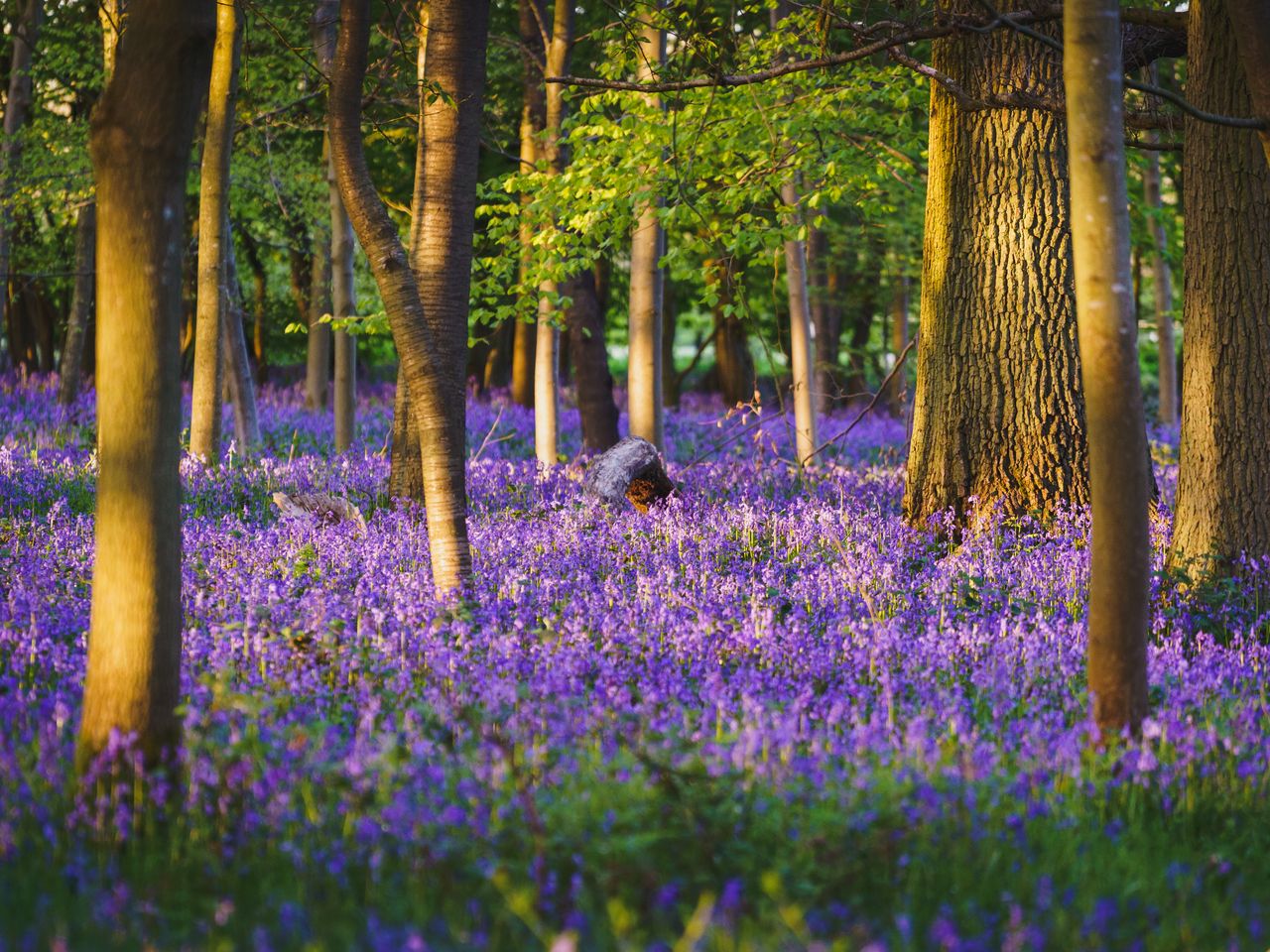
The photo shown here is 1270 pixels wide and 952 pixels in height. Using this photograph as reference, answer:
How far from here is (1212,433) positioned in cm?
760

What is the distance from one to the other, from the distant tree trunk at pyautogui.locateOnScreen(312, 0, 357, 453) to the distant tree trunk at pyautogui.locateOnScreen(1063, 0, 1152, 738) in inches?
432

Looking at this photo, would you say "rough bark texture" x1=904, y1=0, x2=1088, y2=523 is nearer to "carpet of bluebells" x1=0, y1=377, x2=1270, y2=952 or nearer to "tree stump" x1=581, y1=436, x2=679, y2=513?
"carpet of bluebells" x1=0, y1=377, x2=1270, y2=952

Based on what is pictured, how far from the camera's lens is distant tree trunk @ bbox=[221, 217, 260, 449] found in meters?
14.0

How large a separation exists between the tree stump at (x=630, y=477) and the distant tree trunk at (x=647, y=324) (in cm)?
158

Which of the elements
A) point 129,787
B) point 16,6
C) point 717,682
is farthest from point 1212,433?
point 16,6

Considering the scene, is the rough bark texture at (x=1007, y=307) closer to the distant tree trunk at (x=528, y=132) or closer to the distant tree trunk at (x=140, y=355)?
the distant tree trunk at (x=528, y=132)

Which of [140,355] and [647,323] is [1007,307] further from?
[140,355]

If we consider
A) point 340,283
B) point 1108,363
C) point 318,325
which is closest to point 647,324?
point 340,283

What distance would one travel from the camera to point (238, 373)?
1469 centimetres

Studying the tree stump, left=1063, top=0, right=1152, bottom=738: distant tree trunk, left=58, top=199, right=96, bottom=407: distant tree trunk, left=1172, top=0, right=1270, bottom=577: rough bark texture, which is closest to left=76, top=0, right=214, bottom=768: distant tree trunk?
left=1063, top=0, right=1152, bottom=738: distant tree trunk

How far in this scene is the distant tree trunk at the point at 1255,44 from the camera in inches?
246

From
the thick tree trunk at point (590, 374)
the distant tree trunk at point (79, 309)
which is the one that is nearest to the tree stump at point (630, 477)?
the thick tree trunk at point (590, 374)

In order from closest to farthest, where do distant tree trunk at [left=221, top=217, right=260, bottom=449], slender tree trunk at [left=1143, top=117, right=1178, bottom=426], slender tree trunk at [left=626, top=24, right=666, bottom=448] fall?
slender tree trunk at [left=626, top=24, right=666, bottom=448]
distant tree trunk at [left=221, top=217, right=260, bottom=449]
slender tree trunk at [left=1143, top=117, right=1178, bottom=426]

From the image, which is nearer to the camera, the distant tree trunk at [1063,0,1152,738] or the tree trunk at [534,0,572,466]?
the distant tree trunk at [1063,0,1152,738]
